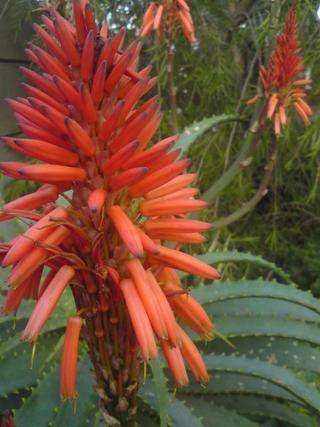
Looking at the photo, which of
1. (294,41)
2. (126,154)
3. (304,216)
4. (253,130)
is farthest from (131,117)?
(304,216)

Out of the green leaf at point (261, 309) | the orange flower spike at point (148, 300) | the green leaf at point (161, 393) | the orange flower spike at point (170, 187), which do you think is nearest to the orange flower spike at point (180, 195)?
the orange flower spike at point (170, 187)

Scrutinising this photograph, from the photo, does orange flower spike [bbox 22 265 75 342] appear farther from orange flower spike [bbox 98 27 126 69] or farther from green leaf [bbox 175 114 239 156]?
green leaf [bbox 175 114 239 156]

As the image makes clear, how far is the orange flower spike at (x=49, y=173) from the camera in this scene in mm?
610

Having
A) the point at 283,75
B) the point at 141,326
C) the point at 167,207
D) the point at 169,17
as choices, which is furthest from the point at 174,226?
the point at 169,17

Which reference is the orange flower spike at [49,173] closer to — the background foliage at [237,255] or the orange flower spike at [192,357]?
the orange flower spike at [192,357]

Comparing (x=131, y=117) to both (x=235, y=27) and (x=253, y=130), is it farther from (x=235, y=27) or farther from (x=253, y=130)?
(x=235, y=27)

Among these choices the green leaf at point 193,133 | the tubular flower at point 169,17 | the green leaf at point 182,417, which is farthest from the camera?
the tubular flower at point 169,17

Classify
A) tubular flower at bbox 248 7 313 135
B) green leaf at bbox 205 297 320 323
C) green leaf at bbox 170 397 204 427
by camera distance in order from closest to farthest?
green leaf at bbox 170 397 204 427, green leaf at bbox 205 297 320 323, tubular flower at bbox 248 7 313 135

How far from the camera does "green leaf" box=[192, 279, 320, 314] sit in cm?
108

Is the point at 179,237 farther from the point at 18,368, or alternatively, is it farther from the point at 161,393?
the point at 18,368

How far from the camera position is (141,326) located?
594 mm

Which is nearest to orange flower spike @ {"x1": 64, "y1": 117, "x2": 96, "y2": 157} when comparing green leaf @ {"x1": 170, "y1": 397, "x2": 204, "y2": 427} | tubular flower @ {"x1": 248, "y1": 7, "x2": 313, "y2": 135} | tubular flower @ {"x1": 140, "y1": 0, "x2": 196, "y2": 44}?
green leaf @ {"x1": 170, "y1": 397, "x2": 204, "y2": 427}

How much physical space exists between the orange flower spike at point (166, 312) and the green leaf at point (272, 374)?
0.41 metres

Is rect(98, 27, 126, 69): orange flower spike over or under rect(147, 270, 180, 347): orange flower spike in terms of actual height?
over
